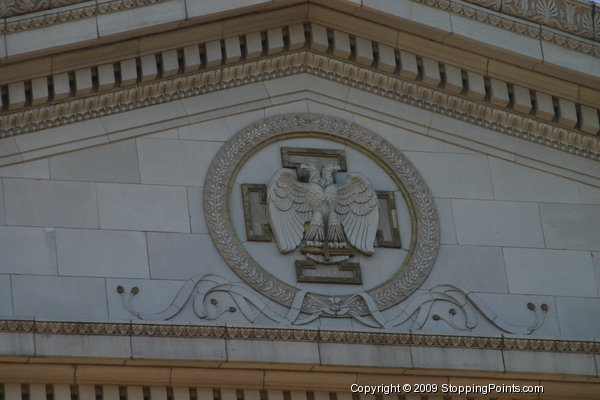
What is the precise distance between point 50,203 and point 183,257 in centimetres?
148

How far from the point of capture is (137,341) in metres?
16.5

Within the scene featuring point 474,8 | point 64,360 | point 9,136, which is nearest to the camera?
point 64,360

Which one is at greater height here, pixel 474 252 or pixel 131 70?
pixel 131 70

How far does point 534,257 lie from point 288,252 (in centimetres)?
285

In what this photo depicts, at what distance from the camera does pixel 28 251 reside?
1698 cm

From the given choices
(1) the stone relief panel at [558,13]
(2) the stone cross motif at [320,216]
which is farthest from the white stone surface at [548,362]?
(1) the stone relief panel at [558,13]

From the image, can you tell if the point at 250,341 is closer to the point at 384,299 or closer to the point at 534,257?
the point at 384,299

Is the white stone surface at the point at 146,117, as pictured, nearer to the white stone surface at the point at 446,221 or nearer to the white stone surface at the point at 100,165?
the white stone surface at the point at 100,165

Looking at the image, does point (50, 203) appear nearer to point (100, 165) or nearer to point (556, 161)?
point (100, 165)

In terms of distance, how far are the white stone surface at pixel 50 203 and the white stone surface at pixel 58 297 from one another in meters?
0.65

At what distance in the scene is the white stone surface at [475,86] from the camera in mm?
19078

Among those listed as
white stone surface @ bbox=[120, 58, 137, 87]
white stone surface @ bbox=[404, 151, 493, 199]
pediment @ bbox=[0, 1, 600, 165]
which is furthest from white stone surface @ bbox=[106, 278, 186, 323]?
white stone surface @ bbox=[404, 151, 493, 199]

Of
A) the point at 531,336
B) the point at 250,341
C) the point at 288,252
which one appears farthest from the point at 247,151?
the point at 531,336

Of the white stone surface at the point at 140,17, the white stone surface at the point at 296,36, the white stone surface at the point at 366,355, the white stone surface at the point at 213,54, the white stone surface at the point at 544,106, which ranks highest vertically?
the white stone surface at the point at 140,17
